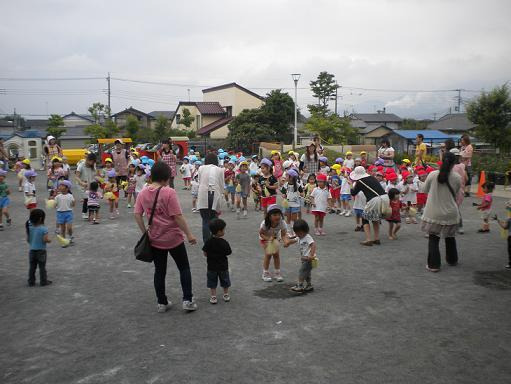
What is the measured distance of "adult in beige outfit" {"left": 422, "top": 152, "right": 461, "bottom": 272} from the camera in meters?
7.36

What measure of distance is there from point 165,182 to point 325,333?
262 cm

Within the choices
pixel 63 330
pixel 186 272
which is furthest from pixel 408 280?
pixel 63 330

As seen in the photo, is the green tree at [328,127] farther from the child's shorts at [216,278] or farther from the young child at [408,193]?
the child's shorts at [216,278]

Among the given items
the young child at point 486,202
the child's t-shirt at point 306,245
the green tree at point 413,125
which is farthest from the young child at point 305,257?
the green tree at point 413,125

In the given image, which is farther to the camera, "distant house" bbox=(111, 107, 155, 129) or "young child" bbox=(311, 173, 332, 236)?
"distant house" bbox=(111, 107, 155, 129)

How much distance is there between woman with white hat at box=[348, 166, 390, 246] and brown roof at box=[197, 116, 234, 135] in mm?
40567

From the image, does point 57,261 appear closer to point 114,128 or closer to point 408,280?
point 408,280

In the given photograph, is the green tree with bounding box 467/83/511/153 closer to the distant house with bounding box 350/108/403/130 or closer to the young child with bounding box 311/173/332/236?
the young child with bounding box 311/173/332/236

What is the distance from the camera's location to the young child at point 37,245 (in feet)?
22.8

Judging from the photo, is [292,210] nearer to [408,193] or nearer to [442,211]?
[442,211]

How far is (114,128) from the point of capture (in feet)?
152

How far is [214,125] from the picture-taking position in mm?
51844

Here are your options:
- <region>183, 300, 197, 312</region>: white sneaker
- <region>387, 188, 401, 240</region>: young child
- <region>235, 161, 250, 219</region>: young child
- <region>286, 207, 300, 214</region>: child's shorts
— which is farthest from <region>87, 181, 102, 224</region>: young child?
<region>387, 188, 401, 240</region>: young child

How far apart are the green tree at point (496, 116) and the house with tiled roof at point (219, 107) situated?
27588 millimetres
